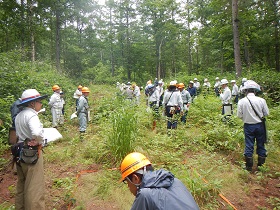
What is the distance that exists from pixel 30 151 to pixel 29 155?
0.21 ft

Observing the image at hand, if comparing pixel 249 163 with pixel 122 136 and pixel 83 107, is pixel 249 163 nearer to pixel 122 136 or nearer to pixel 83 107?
pixel 122 136

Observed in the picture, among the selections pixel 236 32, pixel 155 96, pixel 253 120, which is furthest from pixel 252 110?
pixel 236 32

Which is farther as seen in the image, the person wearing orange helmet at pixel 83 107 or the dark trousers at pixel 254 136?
the person wearing orange helmet at pixel 83 107

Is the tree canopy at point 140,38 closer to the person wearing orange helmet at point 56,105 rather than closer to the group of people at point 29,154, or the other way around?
the person wearing orange helmet at point 56,105

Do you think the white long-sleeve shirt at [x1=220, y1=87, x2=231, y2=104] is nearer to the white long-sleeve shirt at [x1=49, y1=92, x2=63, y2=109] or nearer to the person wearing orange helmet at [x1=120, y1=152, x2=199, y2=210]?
the white long-sleeve shirt at [x1=49, y1=92, x2=63, y2=109]

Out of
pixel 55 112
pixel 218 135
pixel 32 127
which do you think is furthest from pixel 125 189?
pixel 55 112

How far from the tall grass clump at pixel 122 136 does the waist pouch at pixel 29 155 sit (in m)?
2.04

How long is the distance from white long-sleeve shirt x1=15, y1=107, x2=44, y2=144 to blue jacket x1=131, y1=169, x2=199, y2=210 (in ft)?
7.00

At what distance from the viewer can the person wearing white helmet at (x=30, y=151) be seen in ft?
10.2

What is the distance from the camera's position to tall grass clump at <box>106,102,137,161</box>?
491 centimetres

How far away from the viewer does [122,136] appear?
491cm

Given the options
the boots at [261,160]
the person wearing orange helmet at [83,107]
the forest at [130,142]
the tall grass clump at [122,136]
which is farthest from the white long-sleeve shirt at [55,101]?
the boots at [261,160]

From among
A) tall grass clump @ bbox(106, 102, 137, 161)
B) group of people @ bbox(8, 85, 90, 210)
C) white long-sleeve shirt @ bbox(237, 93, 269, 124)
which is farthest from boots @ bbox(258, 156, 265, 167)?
group of people @ bbox(8, 85, 90, 210)

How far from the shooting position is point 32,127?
3066mm
